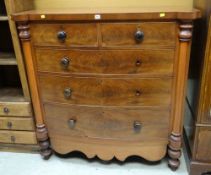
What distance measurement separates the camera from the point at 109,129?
1.46m

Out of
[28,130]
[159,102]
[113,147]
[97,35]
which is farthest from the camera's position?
[28,130]

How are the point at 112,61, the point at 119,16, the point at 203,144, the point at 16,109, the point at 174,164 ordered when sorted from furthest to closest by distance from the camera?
the point at 16,109, the point at 174,164, the point at 203,144, the point at 112,61, the point at 119,16

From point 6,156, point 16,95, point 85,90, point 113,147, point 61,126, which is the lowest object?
point 6,156

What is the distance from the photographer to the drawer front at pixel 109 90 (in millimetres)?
1325

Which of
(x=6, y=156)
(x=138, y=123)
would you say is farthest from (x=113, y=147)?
(x=6, y=156)

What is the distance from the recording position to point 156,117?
4.59 ft

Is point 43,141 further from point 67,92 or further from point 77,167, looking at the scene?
point 67,92

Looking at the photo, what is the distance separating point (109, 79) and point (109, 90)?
0.07 metres

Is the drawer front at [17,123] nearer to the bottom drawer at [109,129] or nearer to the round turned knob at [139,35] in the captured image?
the bottom drawer at [109,129]

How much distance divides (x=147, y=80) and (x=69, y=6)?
32.0 inches

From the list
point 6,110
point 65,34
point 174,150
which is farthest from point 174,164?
point 6,110

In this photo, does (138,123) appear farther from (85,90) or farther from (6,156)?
(6,156)

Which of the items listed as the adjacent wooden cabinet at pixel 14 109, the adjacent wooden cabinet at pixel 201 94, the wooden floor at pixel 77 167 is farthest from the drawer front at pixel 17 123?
the adjacent wooden cabinet at pixel 201 94

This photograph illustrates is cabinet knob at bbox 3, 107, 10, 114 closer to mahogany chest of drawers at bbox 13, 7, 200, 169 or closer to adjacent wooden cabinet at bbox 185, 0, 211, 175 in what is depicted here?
mahogany chest of drawers at bbox 13, 7, 200, 169
